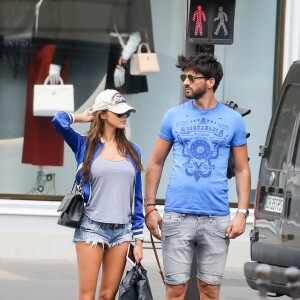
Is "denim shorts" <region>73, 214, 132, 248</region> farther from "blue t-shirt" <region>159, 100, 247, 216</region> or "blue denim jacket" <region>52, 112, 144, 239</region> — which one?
"blue t-shirt" <region>159, 100, 247, 216</region>

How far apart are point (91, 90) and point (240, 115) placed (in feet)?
21.8

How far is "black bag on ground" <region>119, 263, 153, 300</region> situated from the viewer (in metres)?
7.58

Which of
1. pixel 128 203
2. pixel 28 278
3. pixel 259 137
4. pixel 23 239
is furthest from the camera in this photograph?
pixel 259 137

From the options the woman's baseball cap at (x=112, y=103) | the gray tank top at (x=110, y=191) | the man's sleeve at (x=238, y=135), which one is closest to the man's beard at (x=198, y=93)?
the man's sleeve at (x=238, y=135)

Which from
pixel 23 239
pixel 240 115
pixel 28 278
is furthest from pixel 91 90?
pixel 240 115

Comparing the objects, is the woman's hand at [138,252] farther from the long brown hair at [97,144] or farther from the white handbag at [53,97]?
the white handbag at [53,97]

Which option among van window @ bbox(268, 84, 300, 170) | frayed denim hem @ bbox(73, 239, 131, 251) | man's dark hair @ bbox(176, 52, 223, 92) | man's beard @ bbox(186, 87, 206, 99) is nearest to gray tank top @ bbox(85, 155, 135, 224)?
frayed denim hem @ bbox(73, 239, 131, 251)

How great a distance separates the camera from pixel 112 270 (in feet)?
25.2

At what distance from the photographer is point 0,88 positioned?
14656mm

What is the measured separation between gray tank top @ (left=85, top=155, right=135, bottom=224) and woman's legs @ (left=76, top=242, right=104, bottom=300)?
0.19m

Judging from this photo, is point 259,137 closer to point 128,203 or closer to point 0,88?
point 0,88

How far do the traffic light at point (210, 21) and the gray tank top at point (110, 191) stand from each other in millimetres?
1816

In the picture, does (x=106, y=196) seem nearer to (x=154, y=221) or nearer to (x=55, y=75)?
(x=154, y=221)

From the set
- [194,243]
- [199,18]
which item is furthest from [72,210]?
[199,18]
